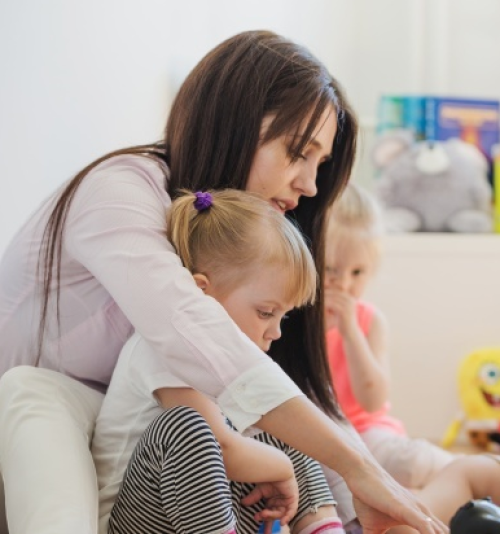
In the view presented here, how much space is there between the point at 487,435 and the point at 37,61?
1.52 meters

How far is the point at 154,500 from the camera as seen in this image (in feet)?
3.42

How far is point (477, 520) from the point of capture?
1041 millimetres

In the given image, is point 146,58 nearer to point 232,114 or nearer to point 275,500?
point 232,114

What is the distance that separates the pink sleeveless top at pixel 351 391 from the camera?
74.4 inches

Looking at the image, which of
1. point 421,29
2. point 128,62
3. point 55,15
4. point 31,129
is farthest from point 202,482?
point 421,29

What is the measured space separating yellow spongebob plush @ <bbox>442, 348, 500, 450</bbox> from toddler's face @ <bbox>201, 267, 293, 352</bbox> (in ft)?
4.49

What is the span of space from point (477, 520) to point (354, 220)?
949 millimetres

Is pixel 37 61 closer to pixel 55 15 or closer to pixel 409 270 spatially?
pixel 55 15

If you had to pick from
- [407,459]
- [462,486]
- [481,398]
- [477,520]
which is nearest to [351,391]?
[407,459]

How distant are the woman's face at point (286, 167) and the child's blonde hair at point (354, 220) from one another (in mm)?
550

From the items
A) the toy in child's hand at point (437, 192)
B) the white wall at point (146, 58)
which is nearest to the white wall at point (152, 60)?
the white wall at point (146, 58)

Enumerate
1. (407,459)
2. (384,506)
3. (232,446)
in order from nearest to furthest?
(384,506), (232,446), (407,459)

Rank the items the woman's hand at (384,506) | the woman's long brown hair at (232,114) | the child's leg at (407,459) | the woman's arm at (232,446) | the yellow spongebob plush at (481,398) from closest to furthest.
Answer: the woman's hand at (384,506) < the woman's arm at (232,446) < the woman's long brown hair at (232,114) < the child's leg at (407,459) < the yellow spongebob plush at (481,398)

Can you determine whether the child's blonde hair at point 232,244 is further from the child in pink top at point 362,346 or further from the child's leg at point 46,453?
the child in pink top at point 362,346
